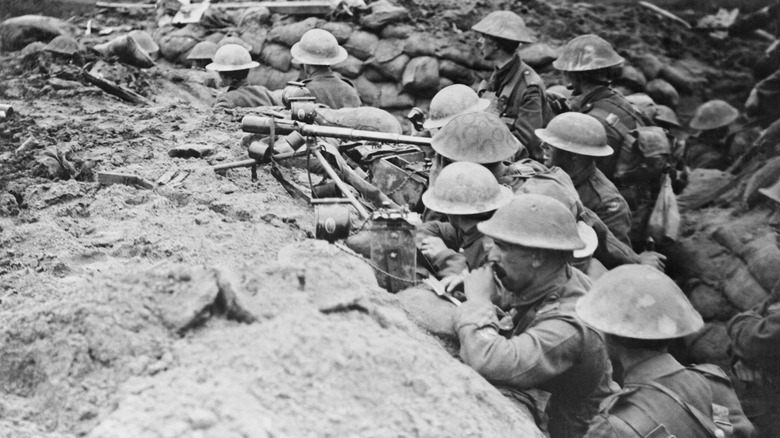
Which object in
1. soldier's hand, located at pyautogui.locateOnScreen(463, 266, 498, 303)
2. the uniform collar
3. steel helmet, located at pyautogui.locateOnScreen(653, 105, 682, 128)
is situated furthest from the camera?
steel helmet, located at pyautogui.locateOnScreen(653, 105, 682, 128)

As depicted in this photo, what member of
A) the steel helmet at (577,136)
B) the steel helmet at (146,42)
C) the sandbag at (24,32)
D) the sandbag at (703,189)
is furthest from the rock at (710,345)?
the sandbag at (24,32)

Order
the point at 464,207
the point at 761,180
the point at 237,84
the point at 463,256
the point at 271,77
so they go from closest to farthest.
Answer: the point at 464,207 < the point at 463,256 < the point at 761,180 < the point at 237,84 < the point at 271,77

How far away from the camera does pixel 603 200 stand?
5.71 m

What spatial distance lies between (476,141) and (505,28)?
8.03 feet

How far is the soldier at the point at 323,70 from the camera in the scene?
7336mm

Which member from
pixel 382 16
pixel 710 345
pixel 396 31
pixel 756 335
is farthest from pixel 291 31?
pixel 756 335

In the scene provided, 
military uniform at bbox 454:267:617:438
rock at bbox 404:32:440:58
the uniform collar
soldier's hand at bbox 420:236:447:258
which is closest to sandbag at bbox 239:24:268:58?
rock at bbox 404:32:440:58

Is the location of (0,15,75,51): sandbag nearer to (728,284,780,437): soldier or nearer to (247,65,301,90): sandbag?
(247,65,301,90): sandbag

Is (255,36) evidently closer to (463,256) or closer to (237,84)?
(237,84)

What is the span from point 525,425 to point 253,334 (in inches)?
43.7

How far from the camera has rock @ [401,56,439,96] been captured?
32.6ft

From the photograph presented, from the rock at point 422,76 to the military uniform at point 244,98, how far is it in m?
2.30

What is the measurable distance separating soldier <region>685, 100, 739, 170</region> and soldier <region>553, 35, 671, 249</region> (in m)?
2.97

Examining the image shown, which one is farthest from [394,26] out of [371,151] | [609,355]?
[609,355]
